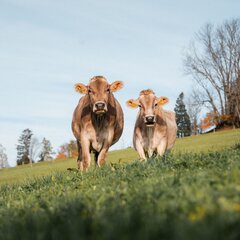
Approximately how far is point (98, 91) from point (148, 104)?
2096 mm

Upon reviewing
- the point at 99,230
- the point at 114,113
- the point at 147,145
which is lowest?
the point at 99,230

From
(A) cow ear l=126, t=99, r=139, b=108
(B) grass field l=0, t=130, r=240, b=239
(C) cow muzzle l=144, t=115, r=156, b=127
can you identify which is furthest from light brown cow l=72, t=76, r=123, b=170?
(B) grass field l=0, t=130, r=240, b=239

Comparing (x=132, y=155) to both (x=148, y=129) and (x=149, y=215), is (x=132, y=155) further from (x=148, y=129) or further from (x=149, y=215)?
(x=149, y=215)

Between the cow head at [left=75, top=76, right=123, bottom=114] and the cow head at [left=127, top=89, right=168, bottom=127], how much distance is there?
1311 millimetres

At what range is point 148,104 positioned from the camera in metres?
12.4

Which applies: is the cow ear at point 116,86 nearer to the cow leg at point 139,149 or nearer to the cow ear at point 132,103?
the cow ear at point 132,103

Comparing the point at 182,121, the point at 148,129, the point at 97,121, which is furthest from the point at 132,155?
the point at 182,121

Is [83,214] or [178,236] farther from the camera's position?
[83,214]

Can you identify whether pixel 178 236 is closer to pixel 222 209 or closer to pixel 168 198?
pixel 222 209

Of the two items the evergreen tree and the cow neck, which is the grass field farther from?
the evergreen tree

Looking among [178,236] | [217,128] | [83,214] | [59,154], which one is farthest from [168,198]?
[59,154]

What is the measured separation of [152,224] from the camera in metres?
2.52

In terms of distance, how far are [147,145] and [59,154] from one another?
125 metres

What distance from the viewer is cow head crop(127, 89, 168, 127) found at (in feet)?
39.0
